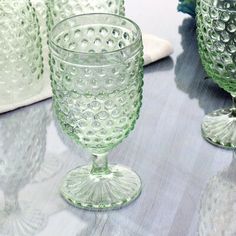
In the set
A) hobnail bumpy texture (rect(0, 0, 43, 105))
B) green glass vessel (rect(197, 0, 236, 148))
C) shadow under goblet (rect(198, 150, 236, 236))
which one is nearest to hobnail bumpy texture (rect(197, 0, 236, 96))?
green glass vessel (rect(197, 0, 236, 148))

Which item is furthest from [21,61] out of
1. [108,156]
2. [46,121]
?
[108,156]

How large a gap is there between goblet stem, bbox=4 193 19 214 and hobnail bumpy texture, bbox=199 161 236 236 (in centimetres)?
20

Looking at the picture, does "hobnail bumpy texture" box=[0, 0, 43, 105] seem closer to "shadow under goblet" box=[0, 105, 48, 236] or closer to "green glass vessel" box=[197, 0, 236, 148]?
"shadow under goblet" box=[0, 105, 48, 236]

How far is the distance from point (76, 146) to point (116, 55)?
205 millimetres

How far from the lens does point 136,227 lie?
796 mm

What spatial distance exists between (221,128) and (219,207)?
0.50 ft

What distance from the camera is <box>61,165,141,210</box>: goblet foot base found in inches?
32.7

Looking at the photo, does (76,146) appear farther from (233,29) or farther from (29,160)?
(233,29)

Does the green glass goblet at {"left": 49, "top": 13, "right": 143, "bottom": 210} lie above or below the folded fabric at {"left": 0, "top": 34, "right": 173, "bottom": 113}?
above

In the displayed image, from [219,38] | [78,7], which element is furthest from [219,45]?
[78,7]

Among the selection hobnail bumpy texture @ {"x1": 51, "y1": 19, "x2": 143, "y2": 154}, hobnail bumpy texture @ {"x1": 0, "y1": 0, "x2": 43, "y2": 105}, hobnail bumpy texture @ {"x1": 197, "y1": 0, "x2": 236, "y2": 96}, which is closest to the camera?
hobnail bumpy texture @ {"x1": 51, "y1": 19, "x2": 143, "y2": 154}

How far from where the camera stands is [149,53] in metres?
1.08

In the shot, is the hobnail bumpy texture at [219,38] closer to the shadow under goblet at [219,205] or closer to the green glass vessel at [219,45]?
the green glass vessel at [219,45]

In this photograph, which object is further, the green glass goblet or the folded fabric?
the folded fabric
